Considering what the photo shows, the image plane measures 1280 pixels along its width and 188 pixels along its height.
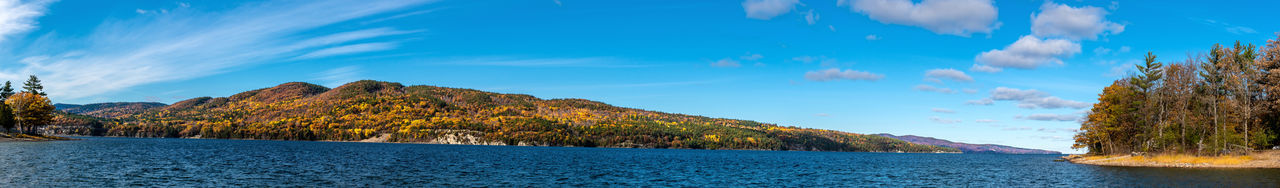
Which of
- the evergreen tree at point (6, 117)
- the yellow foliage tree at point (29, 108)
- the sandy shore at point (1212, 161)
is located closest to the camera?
the sandy shore at point (1212, 161)

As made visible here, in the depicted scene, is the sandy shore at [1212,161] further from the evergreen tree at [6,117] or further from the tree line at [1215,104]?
the evergreen tree at [6,117]

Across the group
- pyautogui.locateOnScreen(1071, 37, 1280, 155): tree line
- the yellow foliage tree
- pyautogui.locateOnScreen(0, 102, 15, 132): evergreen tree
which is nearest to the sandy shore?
pyautogui.locateOnScreen(1071, 37, 1280, 155): tree line

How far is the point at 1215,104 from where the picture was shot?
270 ft

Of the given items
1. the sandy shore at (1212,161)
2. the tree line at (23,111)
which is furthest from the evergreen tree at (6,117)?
the sandy shore at (1212,161)

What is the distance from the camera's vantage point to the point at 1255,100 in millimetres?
88938

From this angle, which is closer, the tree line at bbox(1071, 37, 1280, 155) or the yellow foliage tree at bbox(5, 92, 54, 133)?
the tree line at bbox(1071, 37, 1280, 155)

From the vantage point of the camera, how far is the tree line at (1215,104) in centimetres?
8281

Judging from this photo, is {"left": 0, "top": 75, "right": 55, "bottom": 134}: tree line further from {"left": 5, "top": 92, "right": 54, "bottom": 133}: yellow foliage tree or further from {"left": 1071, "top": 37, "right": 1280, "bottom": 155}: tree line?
{"left": 1071, "top": 37, "right": 1280, "bottom": 155}: tree line

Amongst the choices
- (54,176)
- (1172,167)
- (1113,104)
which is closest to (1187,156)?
(1172,167)

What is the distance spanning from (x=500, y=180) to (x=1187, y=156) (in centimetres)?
8768

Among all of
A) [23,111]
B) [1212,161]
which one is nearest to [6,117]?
[23,111]

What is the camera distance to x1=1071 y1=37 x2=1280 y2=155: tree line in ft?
272

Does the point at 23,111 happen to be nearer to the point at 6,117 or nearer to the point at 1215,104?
the point at 6,117

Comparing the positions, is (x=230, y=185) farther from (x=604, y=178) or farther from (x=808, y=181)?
(x=808, y=181)
